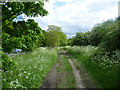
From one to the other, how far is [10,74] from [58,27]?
37676 mm

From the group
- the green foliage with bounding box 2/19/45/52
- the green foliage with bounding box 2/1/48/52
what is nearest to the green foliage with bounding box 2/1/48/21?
the green foliage with bounding box 2/1/48/52

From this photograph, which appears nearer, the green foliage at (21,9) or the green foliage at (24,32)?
the green foliage at (21,9)

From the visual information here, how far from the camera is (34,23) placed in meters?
5.88

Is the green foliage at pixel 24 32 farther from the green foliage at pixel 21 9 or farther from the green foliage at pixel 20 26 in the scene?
the green foliage at pixel 21 9

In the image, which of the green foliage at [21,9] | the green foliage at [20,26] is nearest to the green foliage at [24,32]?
the green foliage at [20,26]

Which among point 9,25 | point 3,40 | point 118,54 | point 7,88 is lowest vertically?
point 7,88

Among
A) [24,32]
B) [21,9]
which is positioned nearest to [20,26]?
[24,32]

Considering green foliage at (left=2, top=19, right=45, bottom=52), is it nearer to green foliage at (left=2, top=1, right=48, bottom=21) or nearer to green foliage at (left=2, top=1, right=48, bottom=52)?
green foliage at (left=2, top=1, right=48, bottom=52)

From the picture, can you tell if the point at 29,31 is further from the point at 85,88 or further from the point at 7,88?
the point at 85,88

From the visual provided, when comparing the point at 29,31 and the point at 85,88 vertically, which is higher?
the point at 29,31

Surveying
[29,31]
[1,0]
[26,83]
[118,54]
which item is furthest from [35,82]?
[118,54]

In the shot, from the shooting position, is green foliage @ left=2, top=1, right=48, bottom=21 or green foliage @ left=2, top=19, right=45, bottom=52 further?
green foliage @ left=2, top=19, right=45, bottom=52

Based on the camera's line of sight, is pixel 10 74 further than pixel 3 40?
Yes

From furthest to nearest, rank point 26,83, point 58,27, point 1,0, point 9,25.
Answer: point 58,27 → point 26,83 → point 9,25 → point 1,0
